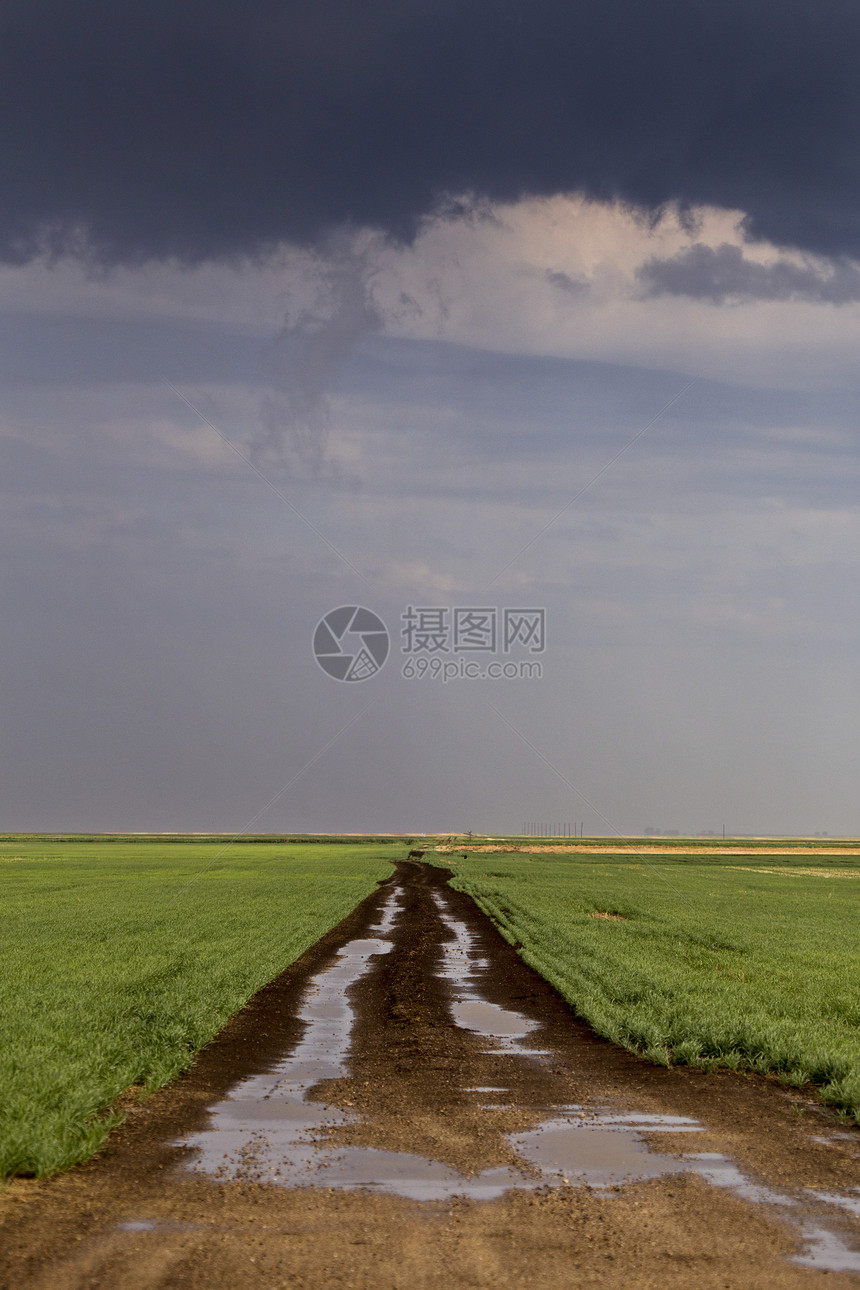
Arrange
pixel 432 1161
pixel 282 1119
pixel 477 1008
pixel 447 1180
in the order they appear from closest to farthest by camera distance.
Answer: pixel 447 1180
pixel 432 1161
pixel 282 1119
pixel 477 1008

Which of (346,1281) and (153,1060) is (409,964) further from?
(346,1281)

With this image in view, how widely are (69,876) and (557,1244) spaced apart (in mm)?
66885

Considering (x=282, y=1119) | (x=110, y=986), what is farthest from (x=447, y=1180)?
(x=110, y=986)

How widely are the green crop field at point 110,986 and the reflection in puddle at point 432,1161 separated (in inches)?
52.8

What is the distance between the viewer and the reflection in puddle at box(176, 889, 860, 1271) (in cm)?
752

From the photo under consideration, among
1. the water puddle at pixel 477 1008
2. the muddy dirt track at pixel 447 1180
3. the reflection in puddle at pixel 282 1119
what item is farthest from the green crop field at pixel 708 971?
the reflection in puddle at pixel 282 1119

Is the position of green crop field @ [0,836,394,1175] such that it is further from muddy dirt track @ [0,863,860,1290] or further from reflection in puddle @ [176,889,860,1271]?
reflection in puddle @ [176,889,860,1271]

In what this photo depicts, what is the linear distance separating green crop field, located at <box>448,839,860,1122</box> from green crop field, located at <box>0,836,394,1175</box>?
7089mm

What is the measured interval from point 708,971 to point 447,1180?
15923 mm

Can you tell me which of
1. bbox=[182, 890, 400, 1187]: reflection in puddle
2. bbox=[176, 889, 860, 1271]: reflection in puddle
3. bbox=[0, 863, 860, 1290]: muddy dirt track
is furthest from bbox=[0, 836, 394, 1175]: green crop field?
bbox=[176, 889, 860, 1271]: reflection in puddle

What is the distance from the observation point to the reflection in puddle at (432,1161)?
7.52 m

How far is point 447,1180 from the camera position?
779 cm

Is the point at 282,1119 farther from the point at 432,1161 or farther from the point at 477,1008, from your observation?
the point at 477,1008

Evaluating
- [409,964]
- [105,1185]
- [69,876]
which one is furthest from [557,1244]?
[69,876]
